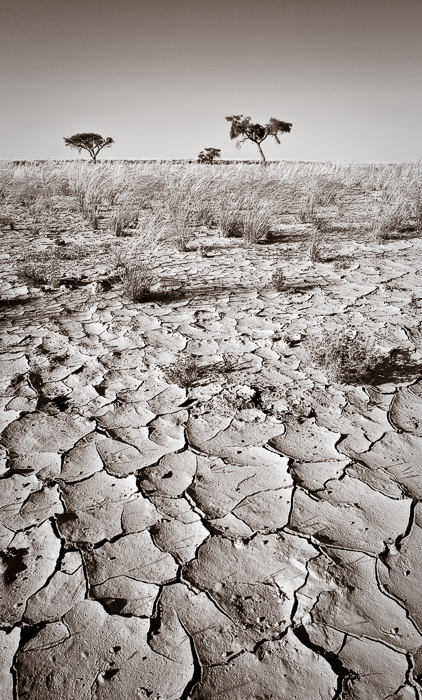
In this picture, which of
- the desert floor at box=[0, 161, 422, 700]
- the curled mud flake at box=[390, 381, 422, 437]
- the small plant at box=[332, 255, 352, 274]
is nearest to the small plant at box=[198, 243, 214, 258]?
the small plant at box=[332, 255, 352, 274]

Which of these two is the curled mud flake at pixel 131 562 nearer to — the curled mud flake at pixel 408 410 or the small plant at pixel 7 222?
the curled mud flake at pixel 408 410

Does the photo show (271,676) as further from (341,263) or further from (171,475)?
(341,263)

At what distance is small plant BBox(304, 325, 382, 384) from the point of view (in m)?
2.37

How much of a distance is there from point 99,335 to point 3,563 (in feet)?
5.99

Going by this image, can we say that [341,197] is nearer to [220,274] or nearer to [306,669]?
[220,274]

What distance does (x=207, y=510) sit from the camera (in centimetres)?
161

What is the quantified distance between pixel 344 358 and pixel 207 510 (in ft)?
4.15

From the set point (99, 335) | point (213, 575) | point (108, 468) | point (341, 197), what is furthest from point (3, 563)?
point (341, 197)

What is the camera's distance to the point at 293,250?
5188 mm

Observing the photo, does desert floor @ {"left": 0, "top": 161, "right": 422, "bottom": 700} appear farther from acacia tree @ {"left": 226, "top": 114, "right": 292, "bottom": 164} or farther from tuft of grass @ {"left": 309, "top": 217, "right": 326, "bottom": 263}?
acacia tree @ {"left": 226, "top": 114, "right": 292, "bottom": 164}

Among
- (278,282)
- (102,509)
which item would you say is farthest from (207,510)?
(278,282)

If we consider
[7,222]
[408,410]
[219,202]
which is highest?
[219,202]

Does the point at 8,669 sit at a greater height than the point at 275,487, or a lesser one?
lesser

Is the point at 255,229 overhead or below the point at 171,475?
overhead
